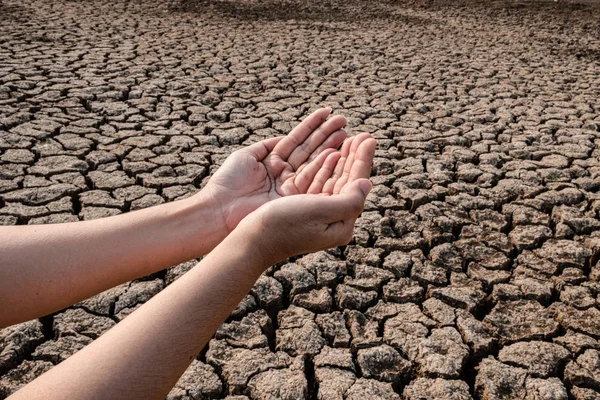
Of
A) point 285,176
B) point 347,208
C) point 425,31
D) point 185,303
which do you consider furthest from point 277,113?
point 425,31

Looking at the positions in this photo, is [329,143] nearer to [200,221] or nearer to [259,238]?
[200,221]

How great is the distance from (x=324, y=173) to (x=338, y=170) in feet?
0.15

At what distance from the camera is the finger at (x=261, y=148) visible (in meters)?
1.80

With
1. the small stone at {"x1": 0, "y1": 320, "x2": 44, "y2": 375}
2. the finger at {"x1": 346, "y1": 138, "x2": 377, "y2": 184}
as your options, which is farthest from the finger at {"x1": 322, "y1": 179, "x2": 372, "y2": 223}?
the small stone at {"x1": 0, "y1": 320, "x2": 44, "y2": 375}

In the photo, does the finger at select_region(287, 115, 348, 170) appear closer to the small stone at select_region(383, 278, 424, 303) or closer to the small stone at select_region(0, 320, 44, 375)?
the small stone at select_region(383, 278, 424, 303)

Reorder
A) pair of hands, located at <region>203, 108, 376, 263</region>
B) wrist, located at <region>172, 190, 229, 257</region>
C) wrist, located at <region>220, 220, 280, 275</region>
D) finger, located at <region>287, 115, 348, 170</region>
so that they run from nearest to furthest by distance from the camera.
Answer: wrist, located at <region>220, 220, 280, 275</region> < pair of hands, located at <region>203, 108, 376, 263</region> < wrist, located at <region>172, 190, 229, 257</region> < finger, located at <region>287, 115, 348, 170</region>

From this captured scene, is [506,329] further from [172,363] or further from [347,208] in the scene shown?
[172,363]

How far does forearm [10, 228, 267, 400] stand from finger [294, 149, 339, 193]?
1.75 feet

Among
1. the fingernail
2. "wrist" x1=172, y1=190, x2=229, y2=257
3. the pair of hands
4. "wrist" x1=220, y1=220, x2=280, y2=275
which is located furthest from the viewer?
"wrist" x1=172, y1=190, x2=229, y2=257

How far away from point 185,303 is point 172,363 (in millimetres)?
114

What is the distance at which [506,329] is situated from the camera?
193 centimetres

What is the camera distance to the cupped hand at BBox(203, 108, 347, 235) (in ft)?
5.50

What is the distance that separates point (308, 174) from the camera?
5.66 ft

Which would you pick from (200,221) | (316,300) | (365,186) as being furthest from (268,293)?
(365,186)
